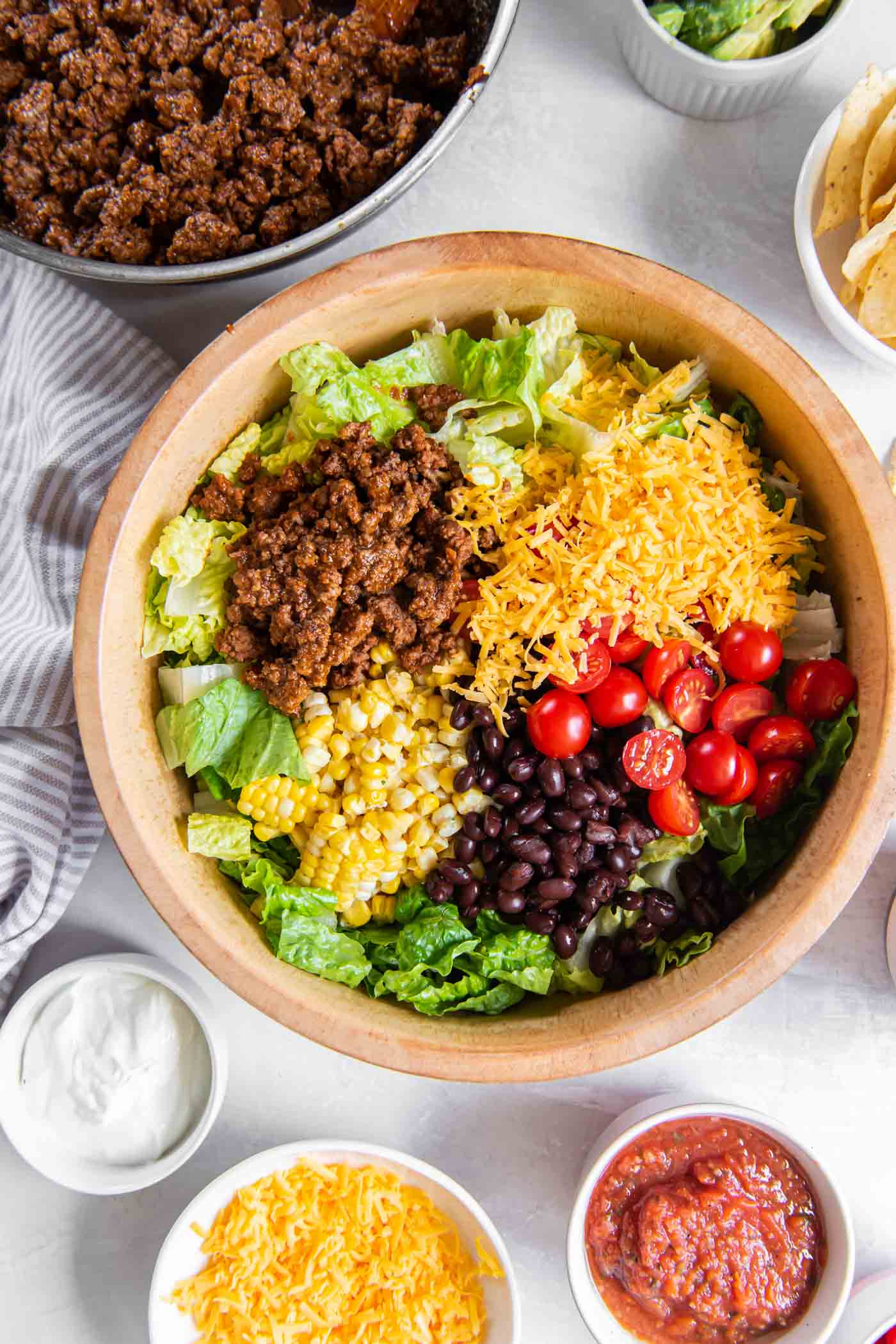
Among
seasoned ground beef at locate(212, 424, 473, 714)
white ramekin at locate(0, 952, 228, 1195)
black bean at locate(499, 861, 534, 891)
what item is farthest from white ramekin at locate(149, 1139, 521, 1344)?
seasoned ground beef at locate(212, 424, 473, 714)

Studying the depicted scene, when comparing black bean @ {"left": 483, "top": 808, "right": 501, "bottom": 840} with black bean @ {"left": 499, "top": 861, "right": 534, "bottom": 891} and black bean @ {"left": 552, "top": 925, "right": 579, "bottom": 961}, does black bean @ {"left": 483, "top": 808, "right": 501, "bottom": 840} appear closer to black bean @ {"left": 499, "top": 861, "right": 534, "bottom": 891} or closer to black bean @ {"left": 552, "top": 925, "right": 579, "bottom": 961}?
black bean @ {"left": 499, "top": 861, "right": 534, "bottom": 891}

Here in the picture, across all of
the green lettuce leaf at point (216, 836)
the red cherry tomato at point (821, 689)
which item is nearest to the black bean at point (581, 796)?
the red cherry tomato at point (821, 689)

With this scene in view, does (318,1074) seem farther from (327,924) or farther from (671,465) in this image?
(671,465)

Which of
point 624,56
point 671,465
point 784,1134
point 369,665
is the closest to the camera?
point 671,465

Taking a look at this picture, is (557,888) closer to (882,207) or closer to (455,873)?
(455,873)

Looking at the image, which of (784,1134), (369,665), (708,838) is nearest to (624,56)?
(369,665)

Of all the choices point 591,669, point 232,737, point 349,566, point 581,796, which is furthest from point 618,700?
point 232,737
